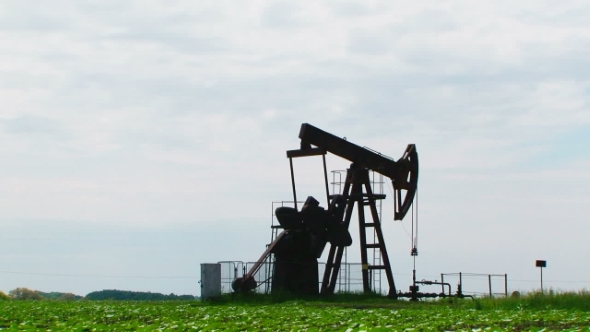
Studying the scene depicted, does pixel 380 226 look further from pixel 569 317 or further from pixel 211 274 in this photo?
pixel 569 317

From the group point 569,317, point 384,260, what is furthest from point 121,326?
point 384,260

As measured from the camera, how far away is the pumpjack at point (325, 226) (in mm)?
33844

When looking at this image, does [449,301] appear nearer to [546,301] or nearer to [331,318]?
[546,301]

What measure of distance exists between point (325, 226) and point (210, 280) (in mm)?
4671

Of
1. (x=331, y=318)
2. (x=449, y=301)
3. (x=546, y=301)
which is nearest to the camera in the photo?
(x=331, y=318)

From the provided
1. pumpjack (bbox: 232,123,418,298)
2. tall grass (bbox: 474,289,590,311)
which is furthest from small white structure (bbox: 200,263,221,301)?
tall grass (bbox: 474,289,590,311)

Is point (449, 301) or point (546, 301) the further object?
point (449, 301)

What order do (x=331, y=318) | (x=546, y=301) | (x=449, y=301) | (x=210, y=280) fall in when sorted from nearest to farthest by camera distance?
1. (x=331, y=318)
2. (x=546, y=301)
3. (x=449, y=301)
4. (x=210, y=280)

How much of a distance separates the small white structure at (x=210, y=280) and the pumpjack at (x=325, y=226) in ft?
2.53

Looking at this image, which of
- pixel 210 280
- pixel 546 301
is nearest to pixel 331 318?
pixel 546 301

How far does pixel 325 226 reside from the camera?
34.3 metres

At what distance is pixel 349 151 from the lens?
34.8 m

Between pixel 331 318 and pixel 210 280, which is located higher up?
pixel 210 280

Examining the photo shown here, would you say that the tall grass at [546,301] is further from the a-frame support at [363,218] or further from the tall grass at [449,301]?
the a-frame support at [363,218]
